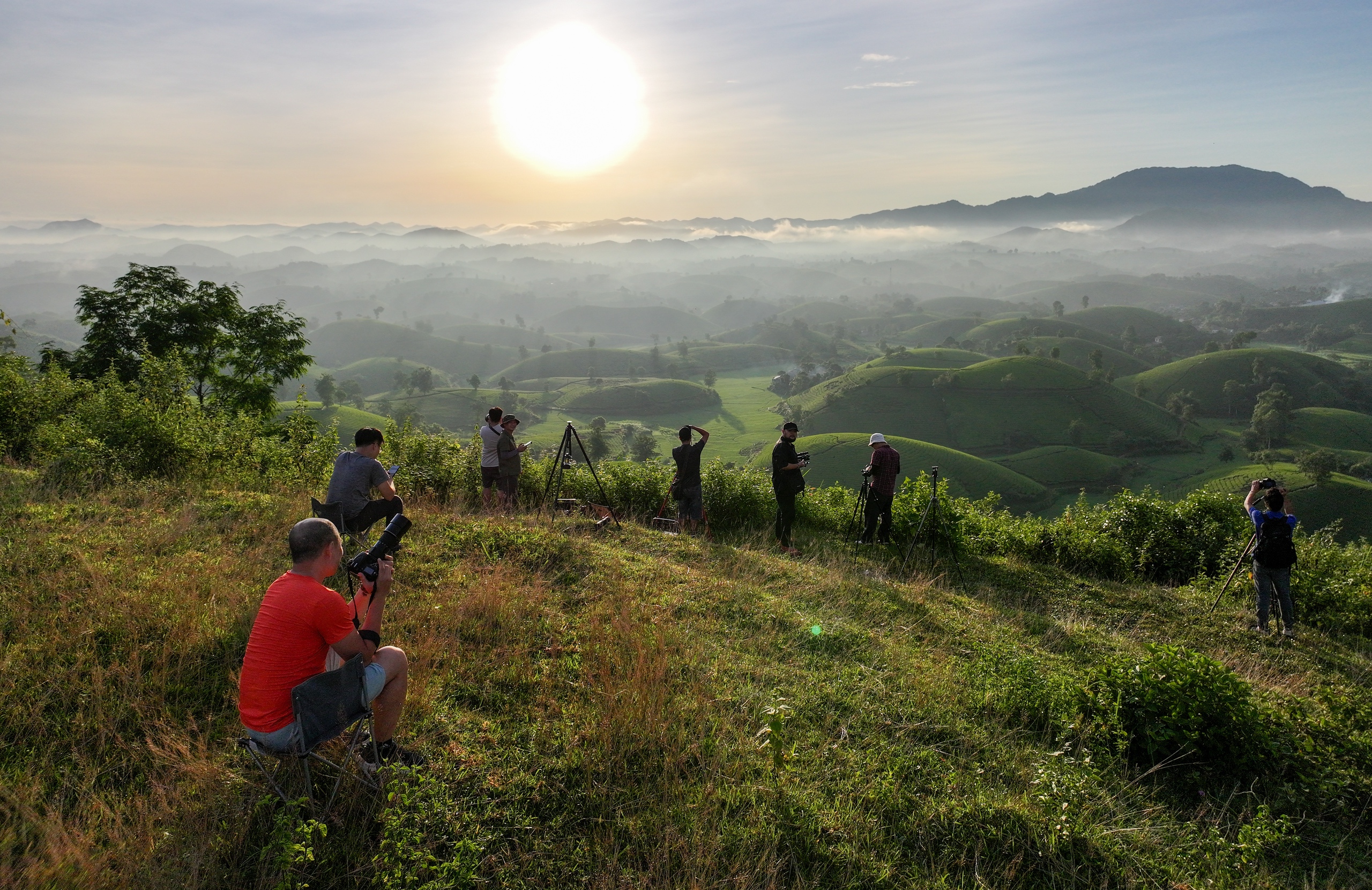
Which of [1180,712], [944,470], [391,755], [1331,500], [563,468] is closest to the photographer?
[391,755]

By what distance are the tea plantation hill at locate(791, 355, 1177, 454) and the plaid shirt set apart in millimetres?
111423

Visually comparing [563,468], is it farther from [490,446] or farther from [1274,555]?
[1274,555]

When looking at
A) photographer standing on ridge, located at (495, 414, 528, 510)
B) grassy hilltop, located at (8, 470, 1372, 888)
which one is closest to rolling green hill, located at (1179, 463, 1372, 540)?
grassy hilltop, located at (8, 470, 1372, 888)

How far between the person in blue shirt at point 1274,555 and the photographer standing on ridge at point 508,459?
37.1 ft

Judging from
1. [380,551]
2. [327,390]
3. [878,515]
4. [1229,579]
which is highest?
[380,551]

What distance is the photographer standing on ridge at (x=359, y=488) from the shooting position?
699 centimetres

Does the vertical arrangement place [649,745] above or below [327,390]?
above

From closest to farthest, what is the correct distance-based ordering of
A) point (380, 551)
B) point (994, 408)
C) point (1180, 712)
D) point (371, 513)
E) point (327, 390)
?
point (380, 551)
point (1180, 712)
point (371, 513)
point (994, 408)
point (327, 390)

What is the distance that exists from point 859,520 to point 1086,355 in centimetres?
19649

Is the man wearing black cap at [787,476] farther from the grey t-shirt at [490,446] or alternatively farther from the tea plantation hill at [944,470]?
the tea plantation hill at [944,470]

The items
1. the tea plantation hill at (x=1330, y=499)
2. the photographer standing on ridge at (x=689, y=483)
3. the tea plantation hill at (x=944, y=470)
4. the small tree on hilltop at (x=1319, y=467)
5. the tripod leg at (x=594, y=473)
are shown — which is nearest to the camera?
the tripod leg at (x=594, y=473)

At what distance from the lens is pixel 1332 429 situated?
114 metres

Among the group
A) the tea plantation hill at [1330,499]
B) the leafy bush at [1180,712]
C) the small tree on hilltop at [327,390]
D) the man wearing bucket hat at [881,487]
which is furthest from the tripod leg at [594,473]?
the small tree on hilltop at [327,390]

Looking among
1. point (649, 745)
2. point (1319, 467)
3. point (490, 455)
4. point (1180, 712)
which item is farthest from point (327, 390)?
point (1319, 467)
